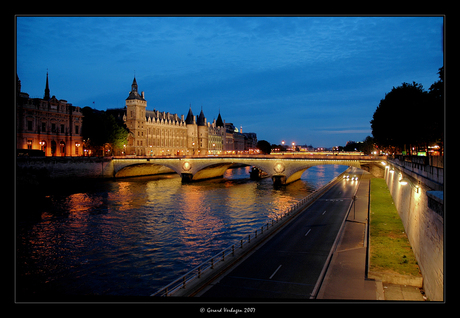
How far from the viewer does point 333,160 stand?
68.6m

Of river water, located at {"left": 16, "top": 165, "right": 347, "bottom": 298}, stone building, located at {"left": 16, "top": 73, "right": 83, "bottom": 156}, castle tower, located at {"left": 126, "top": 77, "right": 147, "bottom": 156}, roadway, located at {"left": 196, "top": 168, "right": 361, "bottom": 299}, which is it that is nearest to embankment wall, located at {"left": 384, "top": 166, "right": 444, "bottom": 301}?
roadway, located at {"left": 196, "top": 168, "right": 361, "bottom": 299}

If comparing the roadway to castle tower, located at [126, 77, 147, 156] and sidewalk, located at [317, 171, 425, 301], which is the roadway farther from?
castle tower, located at [126, 77, 147, 156]

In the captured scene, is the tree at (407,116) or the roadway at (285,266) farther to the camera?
the tree at (407,116)

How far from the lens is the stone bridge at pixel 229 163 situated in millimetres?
69250

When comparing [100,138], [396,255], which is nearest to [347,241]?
[396,255]

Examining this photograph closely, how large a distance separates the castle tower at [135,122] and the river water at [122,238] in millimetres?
65333

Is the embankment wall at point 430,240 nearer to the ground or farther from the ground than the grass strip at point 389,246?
farther from the ground

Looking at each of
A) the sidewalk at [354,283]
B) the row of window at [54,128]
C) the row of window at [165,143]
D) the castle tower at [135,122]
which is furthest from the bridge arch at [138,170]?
the sidewalk at [354,283]

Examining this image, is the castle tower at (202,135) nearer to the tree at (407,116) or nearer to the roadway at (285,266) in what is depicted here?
the tree at (407,116)

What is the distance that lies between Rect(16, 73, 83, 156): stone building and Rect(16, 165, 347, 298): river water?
107 feet

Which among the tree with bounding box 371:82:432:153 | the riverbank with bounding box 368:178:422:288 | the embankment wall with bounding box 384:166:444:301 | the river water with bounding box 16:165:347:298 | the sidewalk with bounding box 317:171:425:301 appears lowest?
the river water with bounding box 16:165:347:298

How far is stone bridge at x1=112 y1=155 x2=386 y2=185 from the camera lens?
69.2 meters
